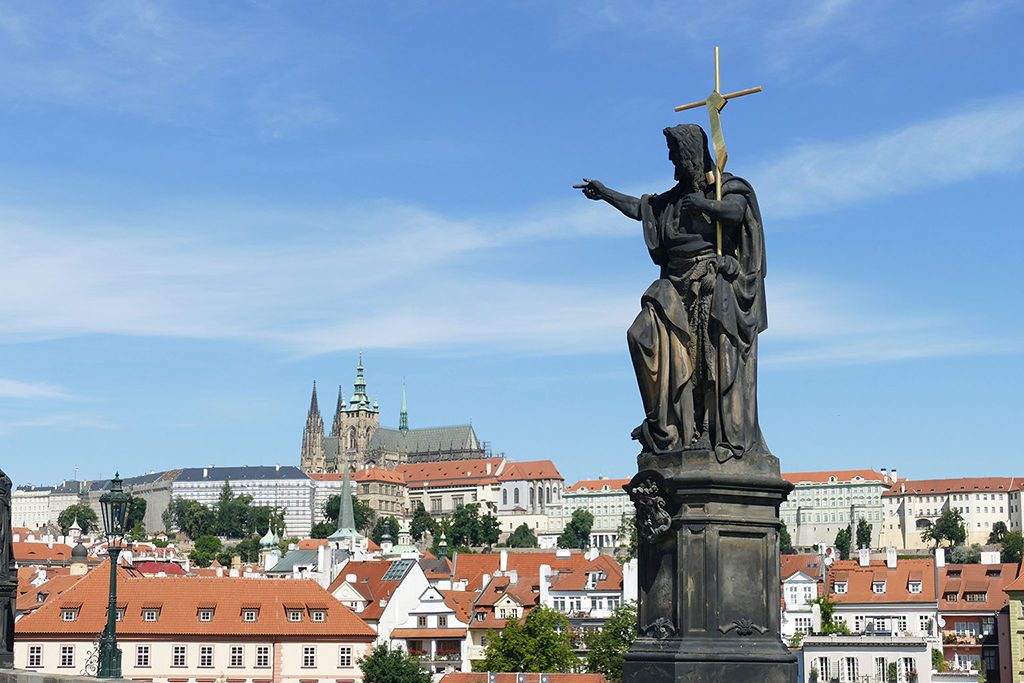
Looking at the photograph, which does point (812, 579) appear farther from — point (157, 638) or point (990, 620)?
point (157, 638)

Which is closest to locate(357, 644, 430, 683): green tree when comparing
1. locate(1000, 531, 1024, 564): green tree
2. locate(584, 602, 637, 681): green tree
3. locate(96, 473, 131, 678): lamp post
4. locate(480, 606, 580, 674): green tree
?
locate(480, 606, 580, 674): green tree

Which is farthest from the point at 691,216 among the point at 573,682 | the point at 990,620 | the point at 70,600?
the point at 990,620

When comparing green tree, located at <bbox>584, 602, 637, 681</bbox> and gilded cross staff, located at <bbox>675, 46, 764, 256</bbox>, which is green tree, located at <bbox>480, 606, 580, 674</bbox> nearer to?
green tree, located at <bbox>584, 602, 637, 681</bbox>

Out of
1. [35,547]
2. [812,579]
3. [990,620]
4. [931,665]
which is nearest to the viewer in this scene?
[931,665]

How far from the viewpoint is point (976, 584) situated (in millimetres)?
88750

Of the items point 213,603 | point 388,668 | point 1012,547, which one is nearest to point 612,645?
point 388,668

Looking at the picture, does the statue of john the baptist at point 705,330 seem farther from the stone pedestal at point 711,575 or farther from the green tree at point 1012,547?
the green tree at point 1012,547

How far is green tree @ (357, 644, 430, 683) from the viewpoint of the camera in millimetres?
73375

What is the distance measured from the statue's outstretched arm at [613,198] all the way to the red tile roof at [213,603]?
68049 mm

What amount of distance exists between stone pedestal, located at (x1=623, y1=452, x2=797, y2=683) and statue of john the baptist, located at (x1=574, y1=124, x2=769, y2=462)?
150 mm

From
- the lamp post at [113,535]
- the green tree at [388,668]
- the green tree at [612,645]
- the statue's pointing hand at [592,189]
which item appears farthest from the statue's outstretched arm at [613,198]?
the green tree at [388,668]

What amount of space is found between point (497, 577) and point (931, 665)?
4472 cm

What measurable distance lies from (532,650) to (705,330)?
72096mm

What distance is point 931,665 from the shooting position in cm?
6969
